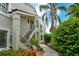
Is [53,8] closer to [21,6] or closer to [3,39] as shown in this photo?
[21,6]

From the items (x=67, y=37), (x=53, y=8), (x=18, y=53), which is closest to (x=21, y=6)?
(x=53, y=8)

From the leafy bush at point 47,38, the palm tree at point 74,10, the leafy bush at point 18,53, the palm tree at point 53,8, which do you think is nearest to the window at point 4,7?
the palm tree at point 53,8

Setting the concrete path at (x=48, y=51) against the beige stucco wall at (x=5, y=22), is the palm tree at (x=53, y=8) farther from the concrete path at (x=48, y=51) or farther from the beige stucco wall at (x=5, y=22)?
the beige stucco wall at (x=5, y=22)

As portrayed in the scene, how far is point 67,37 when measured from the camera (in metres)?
3.30

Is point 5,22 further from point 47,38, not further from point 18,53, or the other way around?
point 47,38

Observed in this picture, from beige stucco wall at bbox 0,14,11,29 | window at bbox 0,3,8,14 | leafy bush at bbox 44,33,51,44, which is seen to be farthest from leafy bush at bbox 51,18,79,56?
window at bbox 0,3,8,14

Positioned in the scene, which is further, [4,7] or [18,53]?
[4,7]

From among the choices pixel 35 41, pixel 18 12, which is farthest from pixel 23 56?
pixel 18 12

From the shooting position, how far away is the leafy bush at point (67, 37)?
3273mm

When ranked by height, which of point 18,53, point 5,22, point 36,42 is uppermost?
point 5,22

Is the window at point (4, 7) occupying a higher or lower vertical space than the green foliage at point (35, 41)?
higher

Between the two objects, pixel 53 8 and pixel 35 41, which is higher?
pixel 53 8

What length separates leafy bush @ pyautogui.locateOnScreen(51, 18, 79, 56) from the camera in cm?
327

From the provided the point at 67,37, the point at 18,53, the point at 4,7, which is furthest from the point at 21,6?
the point at 67,37
